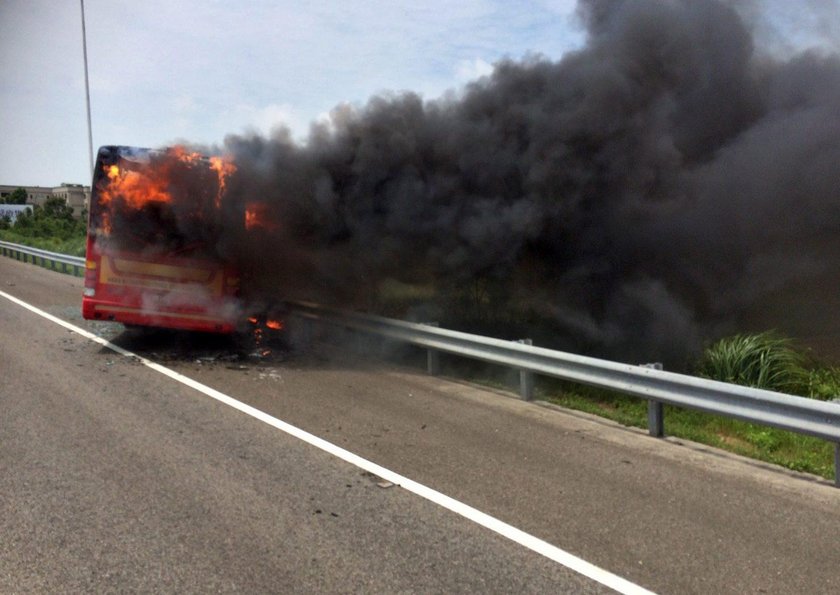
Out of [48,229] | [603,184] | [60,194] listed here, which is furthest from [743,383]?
[60,194]

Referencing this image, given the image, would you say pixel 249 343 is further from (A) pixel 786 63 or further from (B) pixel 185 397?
(A) pixel 786 63

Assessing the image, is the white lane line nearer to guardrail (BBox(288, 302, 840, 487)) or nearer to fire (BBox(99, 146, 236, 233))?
guardrail (BBox(288, 302, 840, 487))

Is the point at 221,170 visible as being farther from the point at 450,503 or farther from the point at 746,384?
the point at 746,384

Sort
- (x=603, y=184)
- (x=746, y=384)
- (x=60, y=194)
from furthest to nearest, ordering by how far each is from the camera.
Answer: (x=60, y=194)
(x=603, y=184)
(x=746, y=384)

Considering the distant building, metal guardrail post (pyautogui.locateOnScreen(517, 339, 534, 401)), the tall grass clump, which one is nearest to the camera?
metal guardrail post (pyautogui.locateOnScreen(517, 339, 534, 401))

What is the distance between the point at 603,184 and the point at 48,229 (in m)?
42.4

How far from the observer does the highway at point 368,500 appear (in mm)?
3781

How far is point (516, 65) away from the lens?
11031 millimetres

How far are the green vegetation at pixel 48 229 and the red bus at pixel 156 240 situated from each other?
23.5 meters

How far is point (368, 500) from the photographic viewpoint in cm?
481

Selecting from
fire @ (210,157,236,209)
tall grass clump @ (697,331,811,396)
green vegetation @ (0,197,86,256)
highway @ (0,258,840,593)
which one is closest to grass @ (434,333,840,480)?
tall grass clump @ (697,331,811,396)

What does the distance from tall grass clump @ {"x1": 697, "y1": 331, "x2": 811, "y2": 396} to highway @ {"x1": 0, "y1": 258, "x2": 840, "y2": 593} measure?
7.52 feet

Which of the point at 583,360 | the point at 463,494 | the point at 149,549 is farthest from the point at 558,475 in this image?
the point at 149,549

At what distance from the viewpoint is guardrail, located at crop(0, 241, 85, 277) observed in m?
21.0
